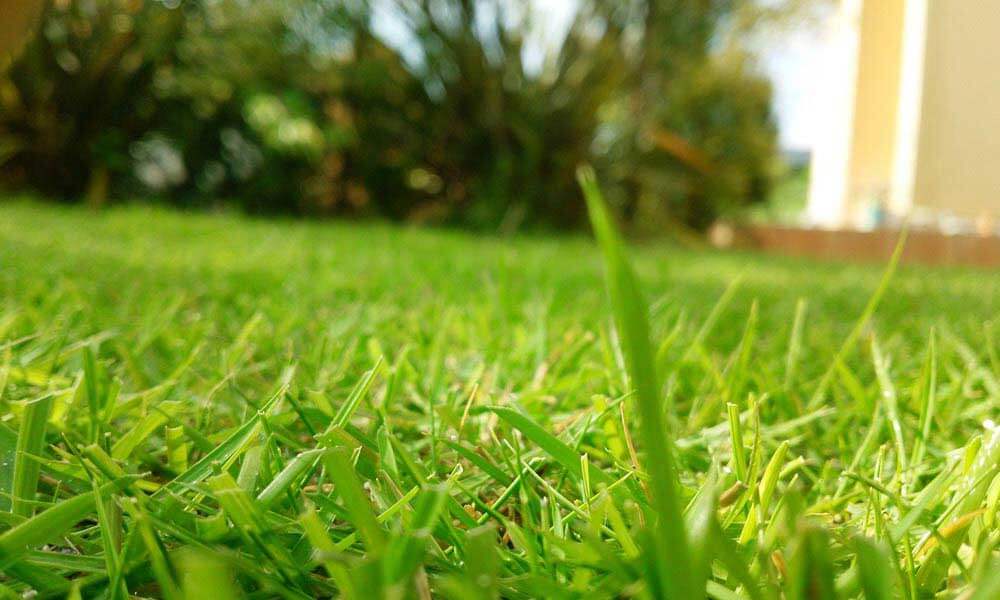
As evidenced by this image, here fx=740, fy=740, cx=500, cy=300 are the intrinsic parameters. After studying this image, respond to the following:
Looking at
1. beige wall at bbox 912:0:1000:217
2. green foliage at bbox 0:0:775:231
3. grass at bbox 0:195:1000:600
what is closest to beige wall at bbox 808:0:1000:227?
beige wall at bbox 912:0:1000:217

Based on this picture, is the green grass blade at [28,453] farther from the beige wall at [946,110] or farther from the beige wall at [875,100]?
the beige wall at [875,100]

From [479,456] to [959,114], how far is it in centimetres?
431

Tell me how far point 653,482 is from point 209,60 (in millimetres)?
4028

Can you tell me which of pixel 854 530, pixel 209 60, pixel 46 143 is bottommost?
pixel 854 530

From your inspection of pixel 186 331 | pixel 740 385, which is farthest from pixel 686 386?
pixel 186 331

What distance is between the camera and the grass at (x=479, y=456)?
0.77 ft

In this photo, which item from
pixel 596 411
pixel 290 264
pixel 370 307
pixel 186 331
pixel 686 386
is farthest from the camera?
pixel 290 264

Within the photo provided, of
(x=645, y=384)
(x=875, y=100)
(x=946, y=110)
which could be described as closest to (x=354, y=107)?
(x=946, y=110)

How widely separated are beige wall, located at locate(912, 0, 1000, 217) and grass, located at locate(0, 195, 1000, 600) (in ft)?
11.1

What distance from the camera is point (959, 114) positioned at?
382 centimetres

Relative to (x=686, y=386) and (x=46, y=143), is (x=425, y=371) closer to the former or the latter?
(x=686, y=386)

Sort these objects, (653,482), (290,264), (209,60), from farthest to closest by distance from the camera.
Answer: (209,60)
(290,264)
(653,482)

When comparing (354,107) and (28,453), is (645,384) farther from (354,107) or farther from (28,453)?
(354,107)

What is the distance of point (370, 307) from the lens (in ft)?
3.23
